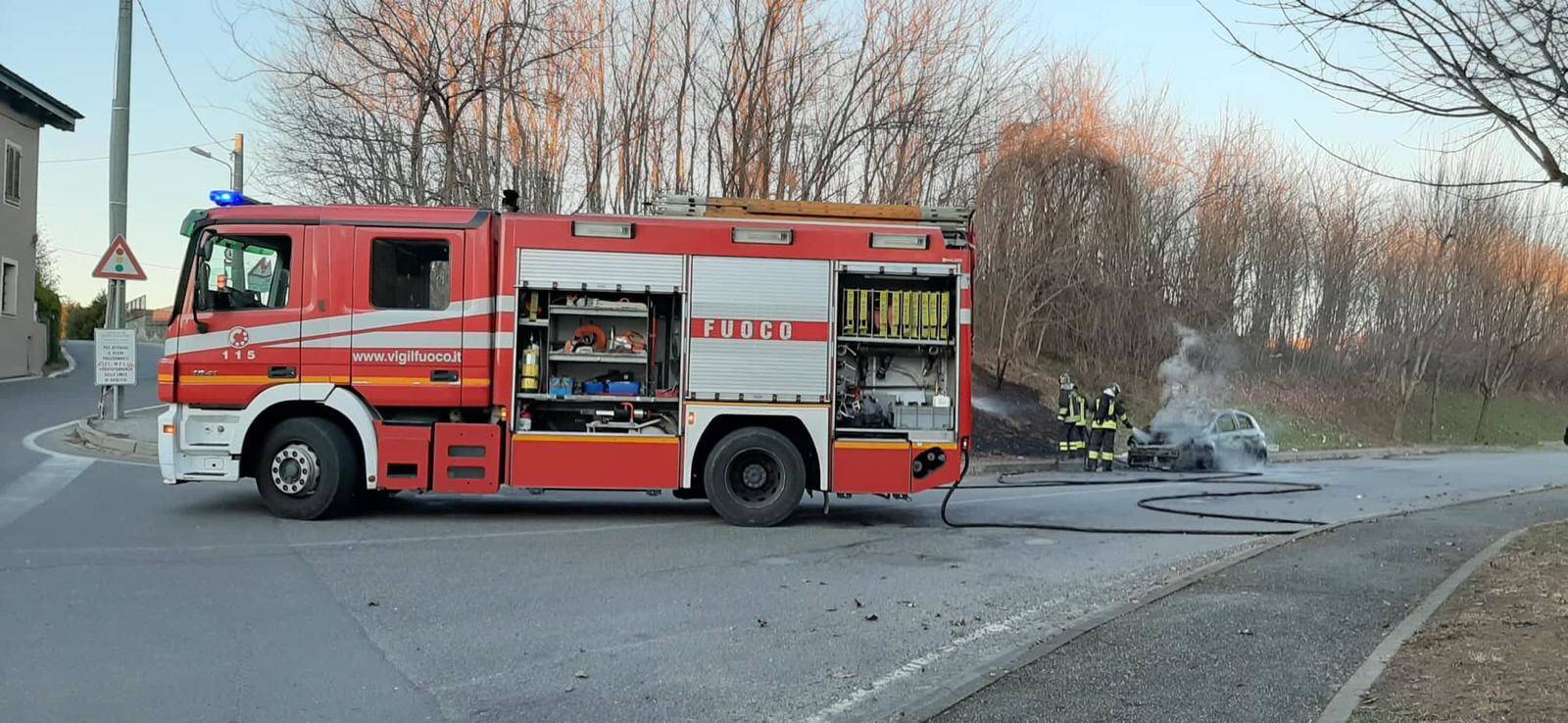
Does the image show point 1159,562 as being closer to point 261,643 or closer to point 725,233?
point 725,233

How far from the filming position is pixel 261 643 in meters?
6.45

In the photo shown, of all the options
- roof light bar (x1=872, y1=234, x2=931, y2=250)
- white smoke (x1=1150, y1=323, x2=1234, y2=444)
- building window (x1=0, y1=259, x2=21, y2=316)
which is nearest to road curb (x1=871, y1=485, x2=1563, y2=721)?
roof light bar (x1=872, y1=234, x2=931, y2=250)

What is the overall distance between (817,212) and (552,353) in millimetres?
3007

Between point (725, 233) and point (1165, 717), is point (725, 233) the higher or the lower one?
the higher one

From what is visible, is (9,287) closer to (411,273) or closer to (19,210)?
(19,210)

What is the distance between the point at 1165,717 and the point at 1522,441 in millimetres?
56207

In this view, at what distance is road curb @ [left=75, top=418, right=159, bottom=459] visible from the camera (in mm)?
16359

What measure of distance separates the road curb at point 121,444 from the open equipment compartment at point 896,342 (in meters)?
10.3

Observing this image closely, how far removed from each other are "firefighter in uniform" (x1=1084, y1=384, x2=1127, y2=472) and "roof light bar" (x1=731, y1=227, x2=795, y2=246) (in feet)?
40.0

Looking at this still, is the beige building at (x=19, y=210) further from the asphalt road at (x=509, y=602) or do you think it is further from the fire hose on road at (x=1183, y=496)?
the fire hose on road at (x=1183, y=496)

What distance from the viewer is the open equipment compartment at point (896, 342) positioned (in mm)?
11617

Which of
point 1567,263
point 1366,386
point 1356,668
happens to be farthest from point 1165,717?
point 1567,263

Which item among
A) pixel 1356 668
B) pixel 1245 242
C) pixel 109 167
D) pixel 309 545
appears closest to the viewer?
pixel 1356 668

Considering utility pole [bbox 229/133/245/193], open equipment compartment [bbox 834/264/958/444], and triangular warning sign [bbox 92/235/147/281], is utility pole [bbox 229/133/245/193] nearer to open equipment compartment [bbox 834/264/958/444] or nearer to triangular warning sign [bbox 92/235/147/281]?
triangular warning sign [bbox 92/235/147/281]
